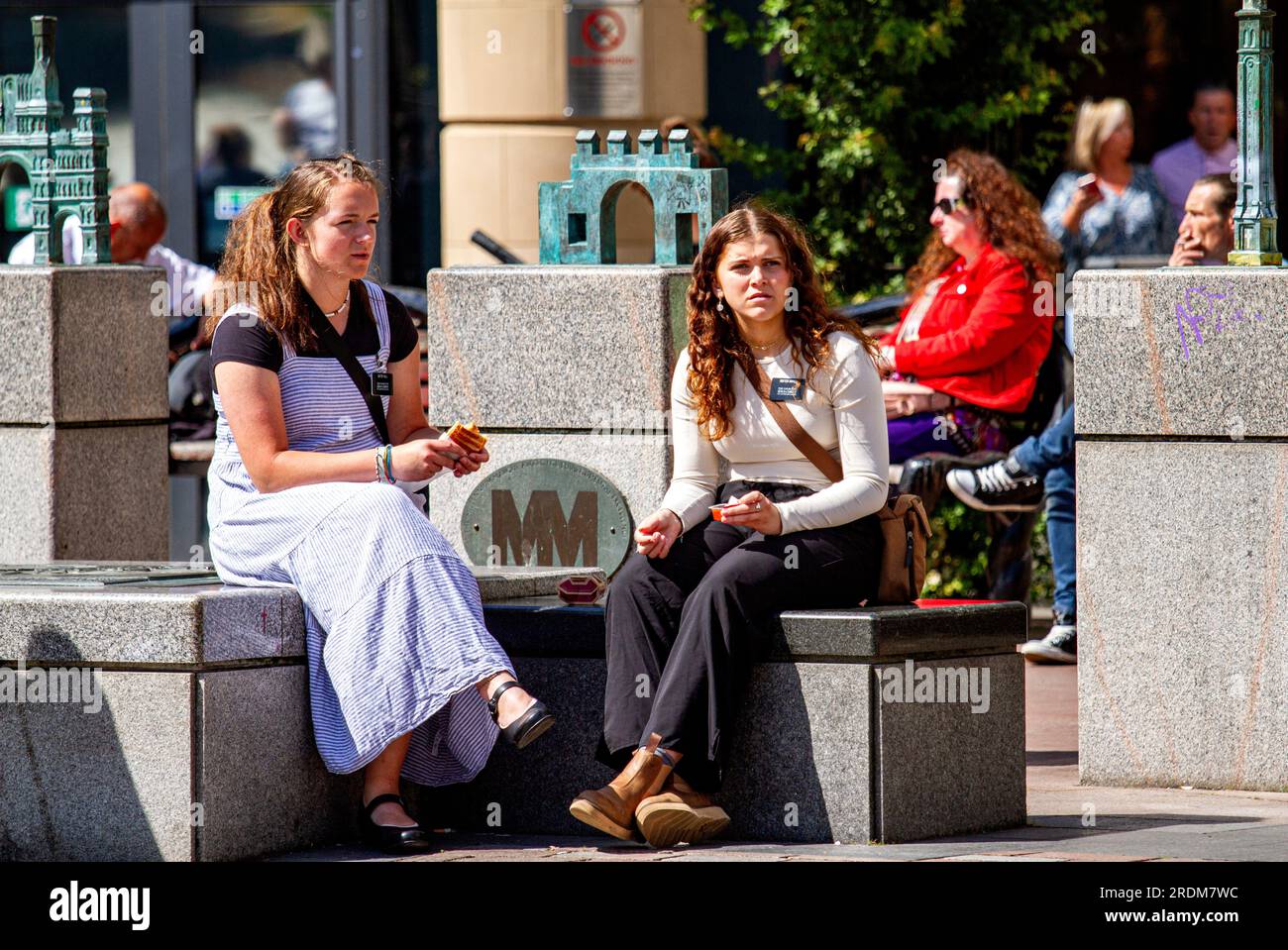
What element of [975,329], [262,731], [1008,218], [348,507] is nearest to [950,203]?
[1008,218]

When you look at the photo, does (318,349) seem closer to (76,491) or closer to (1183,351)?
(76,491)

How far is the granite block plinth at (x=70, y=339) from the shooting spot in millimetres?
7793

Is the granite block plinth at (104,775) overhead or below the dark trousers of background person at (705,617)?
below

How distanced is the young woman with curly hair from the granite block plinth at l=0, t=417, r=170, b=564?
2506mm

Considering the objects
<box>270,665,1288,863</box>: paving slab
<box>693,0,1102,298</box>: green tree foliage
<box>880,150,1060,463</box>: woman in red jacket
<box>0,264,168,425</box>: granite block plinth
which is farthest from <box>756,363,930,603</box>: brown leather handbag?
<box>693,0,1102,298</box>: green tree foliage

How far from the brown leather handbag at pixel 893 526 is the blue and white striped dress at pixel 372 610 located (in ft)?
2.90

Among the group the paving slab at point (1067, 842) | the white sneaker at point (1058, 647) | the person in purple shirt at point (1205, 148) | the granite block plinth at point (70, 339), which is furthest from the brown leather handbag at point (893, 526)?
the person in purple shirt at point (1205, 148)

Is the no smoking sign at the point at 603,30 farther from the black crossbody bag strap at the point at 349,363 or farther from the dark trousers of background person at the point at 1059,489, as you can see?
the black crossbody bag strap at the point at 349,363

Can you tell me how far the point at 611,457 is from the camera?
7.19 m

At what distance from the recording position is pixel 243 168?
43.4 feet

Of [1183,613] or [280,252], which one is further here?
[1183,613]

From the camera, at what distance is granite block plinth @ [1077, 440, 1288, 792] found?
6.57 metres

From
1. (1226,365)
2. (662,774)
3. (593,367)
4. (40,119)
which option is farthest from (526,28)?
(662,774)

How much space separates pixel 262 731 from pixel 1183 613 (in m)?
2.53
